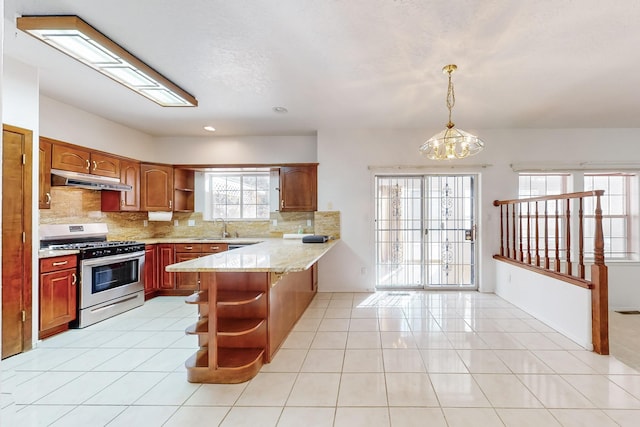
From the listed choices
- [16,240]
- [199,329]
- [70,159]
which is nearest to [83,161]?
[70,159]

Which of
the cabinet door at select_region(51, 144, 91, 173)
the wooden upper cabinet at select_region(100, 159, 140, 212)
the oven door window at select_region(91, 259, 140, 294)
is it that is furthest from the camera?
the wooden upper cabinet at select_region(100, 159, 140, 212)

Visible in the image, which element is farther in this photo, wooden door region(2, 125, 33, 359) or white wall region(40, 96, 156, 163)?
white wall region(40, 96, 156, 163)

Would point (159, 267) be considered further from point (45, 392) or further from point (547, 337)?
point (547, 337)

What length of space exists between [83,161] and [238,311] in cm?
291

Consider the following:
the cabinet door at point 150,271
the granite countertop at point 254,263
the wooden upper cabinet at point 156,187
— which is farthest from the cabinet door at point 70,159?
the granite countertop at point 254,263

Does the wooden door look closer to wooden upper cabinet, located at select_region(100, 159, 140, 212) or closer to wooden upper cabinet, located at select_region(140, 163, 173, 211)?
wooden upper cabinet, located at select_region(100, 159, 140, 212)

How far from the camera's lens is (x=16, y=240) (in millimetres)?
3088

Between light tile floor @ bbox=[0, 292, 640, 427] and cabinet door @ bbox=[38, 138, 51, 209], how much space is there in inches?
57.5

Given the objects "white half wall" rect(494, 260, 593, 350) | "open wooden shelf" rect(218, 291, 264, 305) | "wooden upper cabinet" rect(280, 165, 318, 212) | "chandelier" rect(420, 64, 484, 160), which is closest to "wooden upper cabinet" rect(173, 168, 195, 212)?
"wooden upper cabinet" rect(280, 165, 318, 212)

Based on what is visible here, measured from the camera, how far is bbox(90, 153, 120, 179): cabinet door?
4254 millimetres

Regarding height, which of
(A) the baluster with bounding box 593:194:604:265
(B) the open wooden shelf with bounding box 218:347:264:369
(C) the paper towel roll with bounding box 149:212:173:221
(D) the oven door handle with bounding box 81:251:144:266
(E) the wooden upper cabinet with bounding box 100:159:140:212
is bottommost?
(B) the open wooden shelf with bounding box 218:347:264:369

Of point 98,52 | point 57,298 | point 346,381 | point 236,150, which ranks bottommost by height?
point 346,381

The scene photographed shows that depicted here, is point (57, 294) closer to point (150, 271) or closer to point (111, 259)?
point (111, 259)

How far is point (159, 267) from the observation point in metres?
4.97
